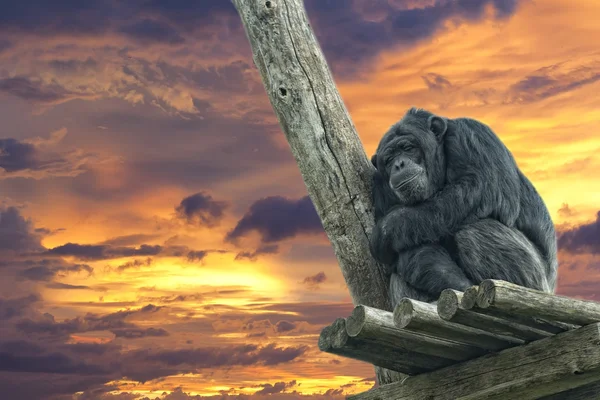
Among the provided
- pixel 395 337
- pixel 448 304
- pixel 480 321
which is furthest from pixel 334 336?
pixel 480 321

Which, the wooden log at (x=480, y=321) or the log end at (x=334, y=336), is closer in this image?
the wooden log at (x=480, y=321)

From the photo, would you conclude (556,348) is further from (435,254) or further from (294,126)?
(294,126)

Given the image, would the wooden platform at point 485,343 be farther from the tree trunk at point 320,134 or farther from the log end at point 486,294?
the tree trunk at point 320,134

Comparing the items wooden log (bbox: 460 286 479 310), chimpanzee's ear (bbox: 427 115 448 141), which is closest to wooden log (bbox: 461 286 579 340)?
wooden log (bbox: 460 286 479 310)

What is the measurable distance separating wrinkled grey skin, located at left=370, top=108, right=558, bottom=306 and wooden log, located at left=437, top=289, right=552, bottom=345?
2.50 ft

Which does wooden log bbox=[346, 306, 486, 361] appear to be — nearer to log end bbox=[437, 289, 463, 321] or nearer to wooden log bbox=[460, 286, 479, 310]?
log end bbox=[437, 289, 463, 321]

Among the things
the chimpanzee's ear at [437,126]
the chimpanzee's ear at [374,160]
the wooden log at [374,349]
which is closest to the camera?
the wooden log at [374,349]

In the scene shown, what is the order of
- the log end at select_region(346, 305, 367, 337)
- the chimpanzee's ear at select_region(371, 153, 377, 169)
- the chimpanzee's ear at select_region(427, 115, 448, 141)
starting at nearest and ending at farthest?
the log end at select_region(346, 305, 367, 337) → the chimpanzee's ear at select_region(427, 115, 448, 141) → the chimpanzee's ear at select_region(371, 153, 377, 169)

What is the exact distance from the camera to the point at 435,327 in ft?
20.3

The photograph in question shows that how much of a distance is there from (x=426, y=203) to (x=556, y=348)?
189 centimetres

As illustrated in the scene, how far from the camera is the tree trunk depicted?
7.79 meters

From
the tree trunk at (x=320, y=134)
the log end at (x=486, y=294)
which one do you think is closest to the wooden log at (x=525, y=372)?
the tree trunk at (x=320, y=134)

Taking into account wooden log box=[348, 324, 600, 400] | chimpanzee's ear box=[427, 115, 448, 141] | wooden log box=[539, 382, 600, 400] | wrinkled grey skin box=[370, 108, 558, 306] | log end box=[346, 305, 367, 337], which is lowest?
wooden log box=[539, 382, 600, 400]

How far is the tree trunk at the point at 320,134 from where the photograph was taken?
7793mm
